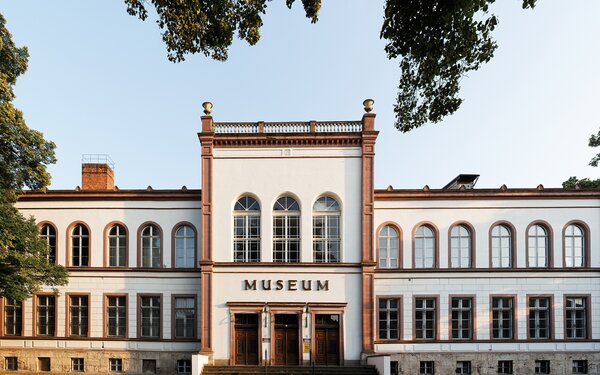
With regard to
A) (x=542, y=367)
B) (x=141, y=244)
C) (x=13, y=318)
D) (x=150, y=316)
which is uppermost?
(x=141, y=244)

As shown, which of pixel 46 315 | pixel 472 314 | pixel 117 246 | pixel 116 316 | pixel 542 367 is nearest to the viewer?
pixel 542 367

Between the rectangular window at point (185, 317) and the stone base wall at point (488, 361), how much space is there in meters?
10.6

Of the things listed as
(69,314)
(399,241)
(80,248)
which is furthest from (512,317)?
(69,314)

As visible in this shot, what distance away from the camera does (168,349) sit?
72.5 ft

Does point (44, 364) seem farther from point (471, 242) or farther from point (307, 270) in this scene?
point (471, 242)

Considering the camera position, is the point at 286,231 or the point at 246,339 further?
the point at 286,231

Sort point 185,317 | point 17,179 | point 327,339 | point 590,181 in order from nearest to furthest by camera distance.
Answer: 1. point 17,179
2. point 327,339
3. point 185,317
4. point 590,181

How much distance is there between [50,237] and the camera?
23219 millimetres

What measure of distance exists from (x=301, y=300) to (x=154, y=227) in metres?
8.97

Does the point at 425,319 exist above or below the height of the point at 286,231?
below

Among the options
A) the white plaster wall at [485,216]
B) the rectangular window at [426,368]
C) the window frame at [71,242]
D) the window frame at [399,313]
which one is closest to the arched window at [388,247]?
the white plaster wall at [485,216]

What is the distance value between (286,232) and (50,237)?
42.8ft

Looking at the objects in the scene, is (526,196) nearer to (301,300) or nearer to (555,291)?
(555,291)

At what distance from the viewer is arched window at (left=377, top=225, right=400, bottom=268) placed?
2267 cm
